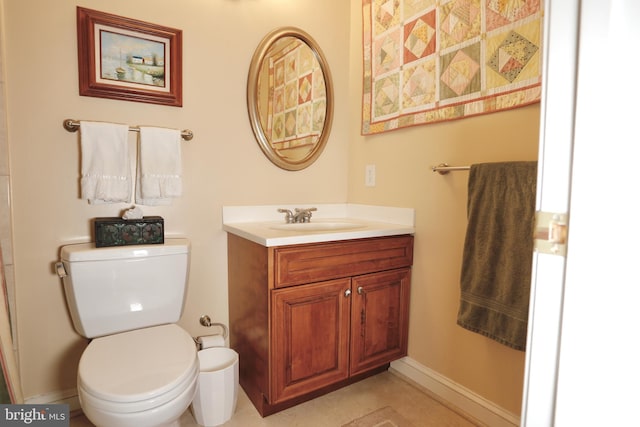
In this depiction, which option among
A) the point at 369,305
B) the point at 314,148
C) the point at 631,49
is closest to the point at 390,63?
the point at 314,148

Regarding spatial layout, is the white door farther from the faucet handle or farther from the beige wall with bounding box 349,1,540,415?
the faucet handle

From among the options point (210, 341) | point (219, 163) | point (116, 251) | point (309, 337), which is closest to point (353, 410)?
point (309, 337)

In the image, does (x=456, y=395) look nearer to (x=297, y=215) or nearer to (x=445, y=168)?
(x=445, y=168)

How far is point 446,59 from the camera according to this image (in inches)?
63.2

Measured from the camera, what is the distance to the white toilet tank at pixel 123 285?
1363 mm

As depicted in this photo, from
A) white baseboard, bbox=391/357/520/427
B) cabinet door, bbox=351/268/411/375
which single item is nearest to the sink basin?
cabinet door, bbox=351/268/411/375

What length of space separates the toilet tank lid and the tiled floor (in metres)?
0.76

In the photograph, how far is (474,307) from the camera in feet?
4.79

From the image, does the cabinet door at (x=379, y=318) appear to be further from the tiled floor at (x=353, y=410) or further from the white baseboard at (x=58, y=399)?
the white baseboard at (x=58, y=399)

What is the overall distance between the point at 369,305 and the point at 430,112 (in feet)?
3.36

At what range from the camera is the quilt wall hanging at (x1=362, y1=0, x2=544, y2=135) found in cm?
132

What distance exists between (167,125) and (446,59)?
1.39 metres

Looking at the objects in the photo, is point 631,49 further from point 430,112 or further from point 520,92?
point 430,112

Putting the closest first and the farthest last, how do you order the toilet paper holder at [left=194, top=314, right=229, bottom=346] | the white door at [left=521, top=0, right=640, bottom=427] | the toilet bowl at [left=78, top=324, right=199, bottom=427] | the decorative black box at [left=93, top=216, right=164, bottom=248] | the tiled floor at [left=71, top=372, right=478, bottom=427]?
the white door at [left=521, top=0, right=640, bottom=427], the toilet bowl at [left=78, top=324, right=199, bottom=427], the decorative black box at [left=93, top=216, right=164, bottom=248], the tiled floor at [left=71, top=372, right=478, bottom=427], the toilet paper holder at [left=194, top=314, right=229, bottom=346]
